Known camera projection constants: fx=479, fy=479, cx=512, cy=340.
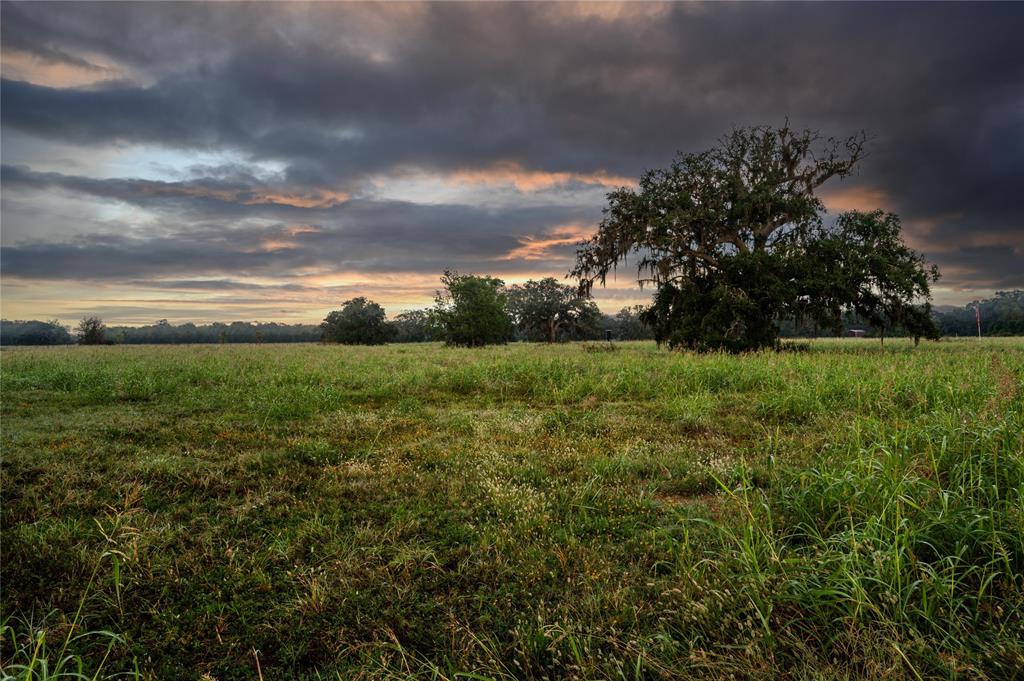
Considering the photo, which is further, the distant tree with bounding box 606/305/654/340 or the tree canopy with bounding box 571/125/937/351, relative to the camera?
the distant tree with bounding box 606/305/654/340

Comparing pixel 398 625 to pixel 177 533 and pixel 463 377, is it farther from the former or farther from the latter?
pixel 463 377

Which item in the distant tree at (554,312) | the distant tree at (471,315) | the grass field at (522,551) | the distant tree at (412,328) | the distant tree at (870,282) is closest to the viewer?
the grass field at (522,551)

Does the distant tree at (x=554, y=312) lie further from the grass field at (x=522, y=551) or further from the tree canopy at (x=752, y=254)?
the grass field at (x=522, y=551)

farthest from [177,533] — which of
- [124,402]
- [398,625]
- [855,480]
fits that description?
[124,402]

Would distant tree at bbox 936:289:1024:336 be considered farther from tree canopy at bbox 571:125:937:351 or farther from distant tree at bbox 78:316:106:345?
distant tree at bbox 78:316:106:345

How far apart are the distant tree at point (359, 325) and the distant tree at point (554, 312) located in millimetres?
23406

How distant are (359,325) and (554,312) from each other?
108 feet

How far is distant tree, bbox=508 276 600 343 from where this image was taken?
247 feet

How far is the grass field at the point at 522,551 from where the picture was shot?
2699 millimetres

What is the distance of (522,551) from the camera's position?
3.92 meters

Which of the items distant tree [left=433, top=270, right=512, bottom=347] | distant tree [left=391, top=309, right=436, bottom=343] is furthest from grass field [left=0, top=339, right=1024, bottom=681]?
distant tree [left=391, top=309, right=436, bottom=343]

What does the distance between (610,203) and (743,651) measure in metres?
29.1

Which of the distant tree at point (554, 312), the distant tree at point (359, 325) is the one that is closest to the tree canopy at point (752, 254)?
the distant tree at point (554, 312)

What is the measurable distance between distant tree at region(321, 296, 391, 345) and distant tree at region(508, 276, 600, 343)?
23406 mm
